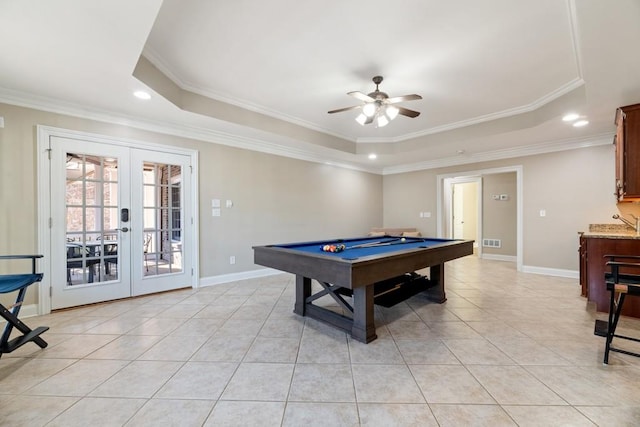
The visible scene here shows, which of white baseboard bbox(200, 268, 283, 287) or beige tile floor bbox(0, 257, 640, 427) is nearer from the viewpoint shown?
beige tile floor bbox(0, 257, 640, 427)

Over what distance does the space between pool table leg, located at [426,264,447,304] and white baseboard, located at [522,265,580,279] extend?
2.87 metres

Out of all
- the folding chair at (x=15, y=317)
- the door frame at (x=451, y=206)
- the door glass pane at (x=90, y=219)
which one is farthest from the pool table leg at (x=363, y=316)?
the door frame at (x=451, y=206)

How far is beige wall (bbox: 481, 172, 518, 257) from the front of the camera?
6.43 metres

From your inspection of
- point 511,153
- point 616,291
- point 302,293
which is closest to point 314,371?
point 302,293

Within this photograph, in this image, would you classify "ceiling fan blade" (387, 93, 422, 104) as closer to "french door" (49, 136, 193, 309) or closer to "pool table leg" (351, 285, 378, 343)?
"pool table leg" (351, 285, 378, 343)

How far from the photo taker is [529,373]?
1.85 m

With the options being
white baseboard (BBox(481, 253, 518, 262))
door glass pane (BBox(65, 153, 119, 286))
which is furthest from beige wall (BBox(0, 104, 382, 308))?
white baseboard (BBox(481, 253, 518, 262))

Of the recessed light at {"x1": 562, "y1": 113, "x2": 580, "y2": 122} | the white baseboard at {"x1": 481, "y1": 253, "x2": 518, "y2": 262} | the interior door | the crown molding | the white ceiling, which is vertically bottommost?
the white baseboard at {"x1": 481, "y1": 253, "x2": 518, "y2": 262}

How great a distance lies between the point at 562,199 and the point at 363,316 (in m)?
4.78

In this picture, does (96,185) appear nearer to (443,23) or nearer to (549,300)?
(443,23)

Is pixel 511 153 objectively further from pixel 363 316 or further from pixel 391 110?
pixel 363 316

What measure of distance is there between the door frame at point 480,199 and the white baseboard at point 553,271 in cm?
12

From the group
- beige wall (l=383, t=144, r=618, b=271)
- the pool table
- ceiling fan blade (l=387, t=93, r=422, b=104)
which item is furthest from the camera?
beige wall (l=383, t=144, r=618, b=271)

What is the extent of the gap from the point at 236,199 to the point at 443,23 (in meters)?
3.58
